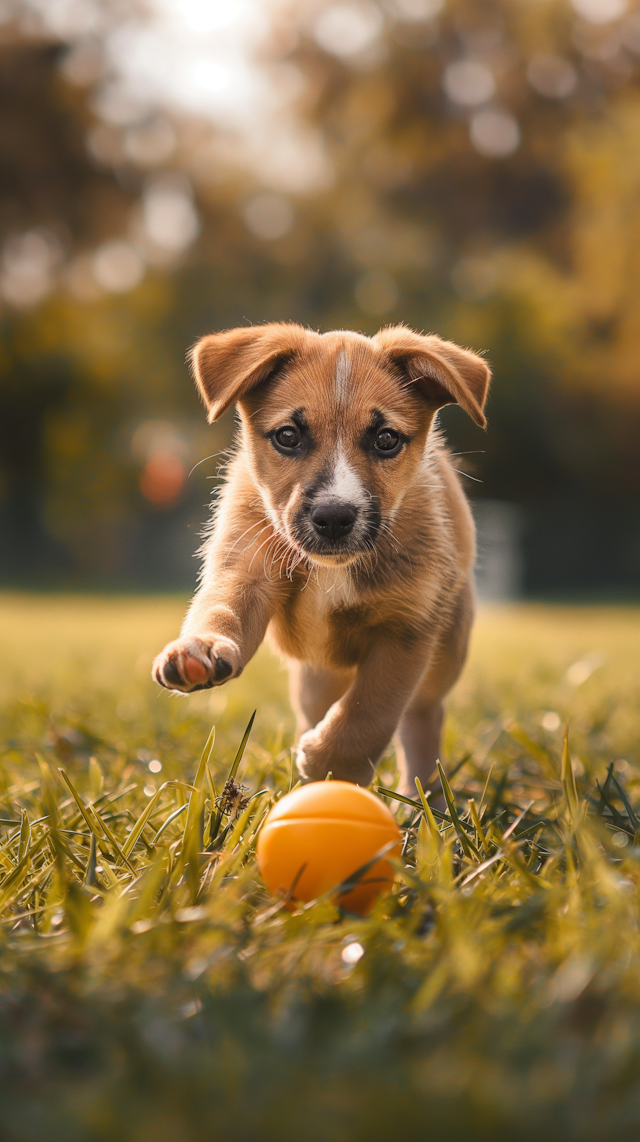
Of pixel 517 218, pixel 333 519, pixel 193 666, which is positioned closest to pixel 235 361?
pixel 333 519

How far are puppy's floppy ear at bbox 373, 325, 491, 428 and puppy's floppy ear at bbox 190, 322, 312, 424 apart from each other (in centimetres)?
31

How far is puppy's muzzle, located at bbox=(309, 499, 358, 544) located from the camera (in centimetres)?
259

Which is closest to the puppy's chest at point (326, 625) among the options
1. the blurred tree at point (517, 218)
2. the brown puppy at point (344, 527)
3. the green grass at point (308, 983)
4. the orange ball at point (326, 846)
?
the brown puppy at point (344, 527)

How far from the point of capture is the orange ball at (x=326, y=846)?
5.82ft

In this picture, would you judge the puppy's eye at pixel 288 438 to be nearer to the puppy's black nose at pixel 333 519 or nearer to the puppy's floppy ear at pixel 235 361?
the puppy's floppy ear at pixel 235 361

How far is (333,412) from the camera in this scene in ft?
9.25

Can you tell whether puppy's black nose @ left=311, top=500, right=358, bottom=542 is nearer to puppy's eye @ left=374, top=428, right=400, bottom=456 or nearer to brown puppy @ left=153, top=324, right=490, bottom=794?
brown puppy @ left=153, top=324, right=490, bottom=794

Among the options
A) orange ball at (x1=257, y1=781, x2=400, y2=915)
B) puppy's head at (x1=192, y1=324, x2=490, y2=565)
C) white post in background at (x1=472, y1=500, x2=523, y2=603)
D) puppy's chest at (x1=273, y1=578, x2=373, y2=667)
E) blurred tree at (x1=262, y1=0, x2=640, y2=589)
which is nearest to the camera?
orange ball at (x1=257, y1=781, x2=400, y2=915)

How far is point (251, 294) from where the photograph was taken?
29.6 m

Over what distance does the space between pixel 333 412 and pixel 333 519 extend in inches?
15.9

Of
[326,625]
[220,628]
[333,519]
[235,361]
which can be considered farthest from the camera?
[235,361]

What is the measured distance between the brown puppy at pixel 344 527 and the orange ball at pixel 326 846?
0.65 meters

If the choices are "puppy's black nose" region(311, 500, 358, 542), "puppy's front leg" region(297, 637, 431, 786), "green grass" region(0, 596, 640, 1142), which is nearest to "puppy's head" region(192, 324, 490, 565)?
"puppy's black nose" region(311, 500, 358, 542)

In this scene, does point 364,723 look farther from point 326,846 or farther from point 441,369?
point 441,369
